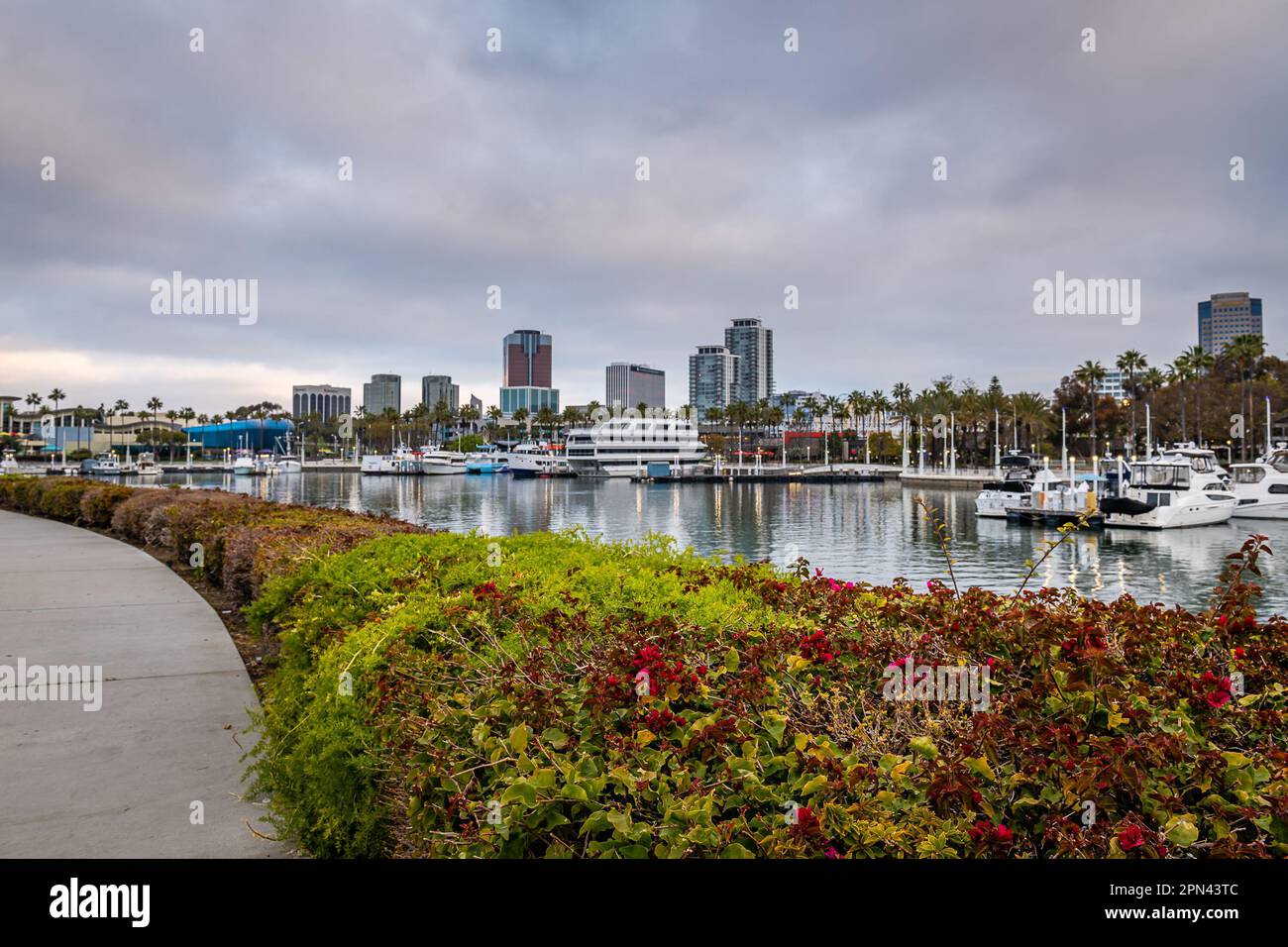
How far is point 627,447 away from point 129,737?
5681 inches

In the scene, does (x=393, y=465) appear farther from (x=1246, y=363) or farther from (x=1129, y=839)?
(x=1129, y=839)

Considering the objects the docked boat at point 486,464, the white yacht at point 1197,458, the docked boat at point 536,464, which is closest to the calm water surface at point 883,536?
the white yacht at point 1197,458

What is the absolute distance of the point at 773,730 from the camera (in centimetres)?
275

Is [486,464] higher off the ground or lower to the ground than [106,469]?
lower

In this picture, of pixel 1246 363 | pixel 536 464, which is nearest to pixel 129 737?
pixel 1246 363

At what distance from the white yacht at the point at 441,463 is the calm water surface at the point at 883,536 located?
66417 millimetres

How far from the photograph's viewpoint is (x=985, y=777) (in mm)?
2525

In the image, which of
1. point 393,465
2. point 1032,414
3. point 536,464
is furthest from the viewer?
point 393,465

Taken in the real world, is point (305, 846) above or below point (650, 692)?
below

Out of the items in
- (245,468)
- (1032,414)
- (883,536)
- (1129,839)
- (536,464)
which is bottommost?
(883,536)

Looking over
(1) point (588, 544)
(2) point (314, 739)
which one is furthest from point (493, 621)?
(1) point (588, 544)
